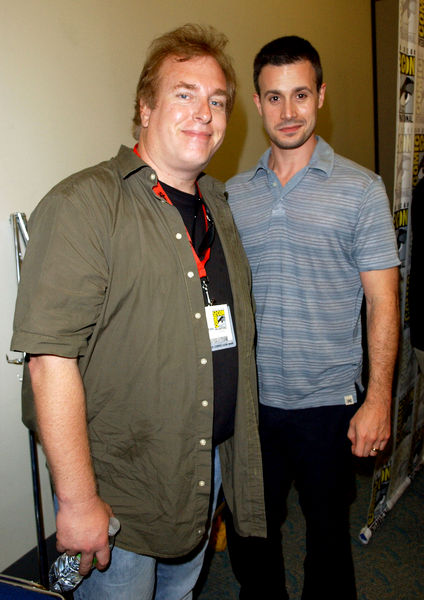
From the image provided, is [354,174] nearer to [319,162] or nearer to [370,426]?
[319,162]

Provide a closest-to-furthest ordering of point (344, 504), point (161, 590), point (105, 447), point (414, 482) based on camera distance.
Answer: point (105, 447) < point (161, 590) < point (344, 504) < point (414, 482)

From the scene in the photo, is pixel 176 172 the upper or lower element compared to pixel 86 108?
lower

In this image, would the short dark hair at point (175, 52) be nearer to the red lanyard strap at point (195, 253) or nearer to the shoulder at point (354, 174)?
the red lanyard strap at point (195, 253)

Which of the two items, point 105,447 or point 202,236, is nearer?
point 105,447

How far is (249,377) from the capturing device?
129cm

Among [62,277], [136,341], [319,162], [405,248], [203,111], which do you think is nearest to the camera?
[62,277]

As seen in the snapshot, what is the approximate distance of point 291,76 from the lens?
1584mm

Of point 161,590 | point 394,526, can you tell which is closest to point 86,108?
point 161,590

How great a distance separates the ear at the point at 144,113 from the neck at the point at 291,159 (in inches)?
23.1

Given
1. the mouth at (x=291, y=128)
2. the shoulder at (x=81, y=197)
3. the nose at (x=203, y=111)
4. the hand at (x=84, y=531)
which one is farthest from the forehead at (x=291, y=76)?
the hand at (x=84, y=531)

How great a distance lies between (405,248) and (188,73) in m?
1.42

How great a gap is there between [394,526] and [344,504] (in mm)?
894

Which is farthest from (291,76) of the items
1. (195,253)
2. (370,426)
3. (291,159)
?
(370,426)

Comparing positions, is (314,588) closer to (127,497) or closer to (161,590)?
(161,590)
